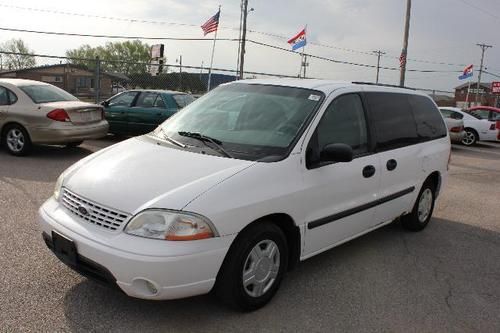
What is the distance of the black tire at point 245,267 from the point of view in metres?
3.25

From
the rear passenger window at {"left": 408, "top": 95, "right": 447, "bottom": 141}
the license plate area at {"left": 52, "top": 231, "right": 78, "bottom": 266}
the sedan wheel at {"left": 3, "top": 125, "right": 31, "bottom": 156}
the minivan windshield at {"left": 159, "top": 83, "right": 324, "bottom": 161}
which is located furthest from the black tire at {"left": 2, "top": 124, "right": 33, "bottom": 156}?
Result: the rear passenger window at {"left": 408, "top": 95, "right": 447, "bottom": 141}

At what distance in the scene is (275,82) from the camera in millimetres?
4570

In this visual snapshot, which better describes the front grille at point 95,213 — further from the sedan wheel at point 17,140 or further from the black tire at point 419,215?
the sedan wheel at point 17,140

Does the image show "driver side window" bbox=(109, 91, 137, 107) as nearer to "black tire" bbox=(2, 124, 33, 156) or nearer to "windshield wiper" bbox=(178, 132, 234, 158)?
"black tire" bbox=(2, 124, 33, 156)

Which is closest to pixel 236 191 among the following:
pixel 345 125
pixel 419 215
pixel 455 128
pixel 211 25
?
pixel 345 125

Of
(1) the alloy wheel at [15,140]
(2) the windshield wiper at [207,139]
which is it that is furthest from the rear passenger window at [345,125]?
(1) the alloy wheel at [15,140]

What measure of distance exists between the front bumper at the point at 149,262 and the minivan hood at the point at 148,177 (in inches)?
8.8

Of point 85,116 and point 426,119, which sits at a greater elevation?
point 426,119

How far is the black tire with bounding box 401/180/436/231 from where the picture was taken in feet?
18.6

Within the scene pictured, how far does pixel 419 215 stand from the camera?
5.77 m

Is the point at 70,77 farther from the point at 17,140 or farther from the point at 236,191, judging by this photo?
the point at 236,191

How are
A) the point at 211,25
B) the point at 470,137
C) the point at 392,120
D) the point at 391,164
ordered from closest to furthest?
the point at 391,164 < the point at 392,120 < the point at 470,137 < the point at 211,25

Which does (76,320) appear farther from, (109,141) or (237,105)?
(109,141)

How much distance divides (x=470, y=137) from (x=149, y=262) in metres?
17.4
